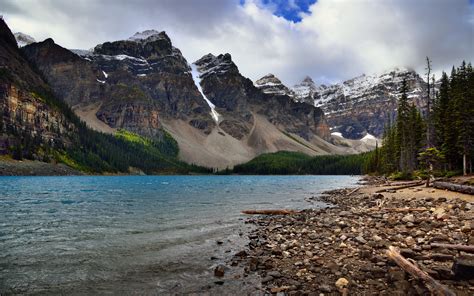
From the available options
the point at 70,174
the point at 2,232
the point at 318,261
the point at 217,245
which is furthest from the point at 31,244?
the point at 70,174

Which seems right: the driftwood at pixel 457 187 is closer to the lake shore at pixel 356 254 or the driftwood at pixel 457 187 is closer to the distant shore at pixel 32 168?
the lake shore at pixel 356 254

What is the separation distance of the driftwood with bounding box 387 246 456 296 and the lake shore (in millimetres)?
201

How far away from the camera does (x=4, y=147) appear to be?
171750 mm

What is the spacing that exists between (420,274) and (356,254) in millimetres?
3996

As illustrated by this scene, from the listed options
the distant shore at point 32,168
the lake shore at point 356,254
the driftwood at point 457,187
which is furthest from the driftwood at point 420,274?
the distant shore at point 32,168

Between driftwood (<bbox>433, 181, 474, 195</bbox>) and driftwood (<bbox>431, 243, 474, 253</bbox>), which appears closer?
driftwood (<bbox>431, 243, 474, 253</bbox>)

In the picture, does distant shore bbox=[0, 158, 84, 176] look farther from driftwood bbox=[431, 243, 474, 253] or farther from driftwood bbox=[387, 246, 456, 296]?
driftwood bbox=[431, 243, 474, 253]

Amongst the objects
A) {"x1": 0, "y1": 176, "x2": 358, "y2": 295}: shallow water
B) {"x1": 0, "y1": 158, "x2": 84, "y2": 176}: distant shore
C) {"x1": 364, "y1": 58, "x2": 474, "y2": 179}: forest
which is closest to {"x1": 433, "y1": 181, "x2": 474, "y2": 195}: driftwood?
{"x1": 364, "y1": 58, "x2": 474, "y2": 179}: forest

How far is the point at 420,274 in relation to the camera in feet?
29.9

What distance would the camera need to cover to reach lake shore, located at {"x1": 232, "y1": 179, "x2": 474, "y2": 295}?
9.67m

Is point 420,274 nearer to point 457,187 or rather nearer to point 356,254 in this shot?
point 356,254

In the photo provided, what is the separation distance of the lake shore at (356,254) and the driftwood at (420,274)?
0.20 meters

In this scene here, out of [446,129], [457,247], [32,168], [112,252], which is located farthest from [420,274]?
[32,168]

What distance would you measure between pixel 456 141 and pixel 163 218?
53.5 metres
